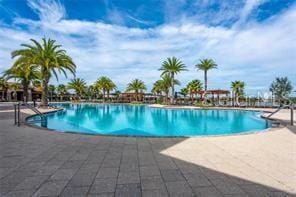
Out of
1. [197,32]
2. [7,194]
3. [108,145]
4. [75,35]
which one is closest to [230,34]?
[197,32]

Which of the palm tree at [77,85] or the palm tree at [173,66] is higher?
the palm tree at [173,66]

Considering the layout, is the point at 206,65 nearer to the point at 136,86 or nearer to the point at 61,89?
the point at 136,86

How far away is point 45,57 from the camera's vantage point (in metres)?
24.6

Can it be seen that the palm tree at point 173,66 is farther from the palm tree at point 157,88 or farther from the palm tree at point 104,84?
the palm tree at point 104,84

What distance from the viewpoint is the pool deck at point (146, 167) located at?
11.2 feet

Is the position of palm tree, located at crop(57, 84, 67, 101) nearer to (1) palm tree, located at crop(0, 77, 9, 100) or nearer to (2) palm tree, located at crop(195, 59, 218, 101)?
(1) palm tree, located at crop(0, 77, 9, 100)

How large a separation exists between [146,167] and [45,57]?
2316cm

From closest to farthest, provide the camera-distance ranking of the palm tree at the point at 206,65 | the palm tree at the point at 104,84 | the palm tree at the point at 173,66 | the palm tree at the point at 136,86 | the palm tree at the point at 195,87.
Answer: the palm tree at the point at 206,65, the palm tree at the point at 173,66, the palm tree at the point at 195,87, the palm tree at the point at 104,84, the palm tree at the point at 136,86

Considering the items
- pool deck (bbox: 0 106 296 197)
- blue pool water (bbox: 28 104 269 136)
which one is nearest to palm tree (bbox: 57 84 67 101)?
blue pool water (bbox: 28 104 269 136)

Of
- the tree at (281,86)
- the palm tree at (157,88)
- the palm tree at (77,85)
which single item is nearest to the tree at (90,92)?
the palm tree at (77,85)

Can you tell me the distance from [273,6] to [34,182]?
17407 millimetres

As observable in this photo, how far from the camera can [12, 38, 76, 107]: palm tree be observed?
79.3 ft

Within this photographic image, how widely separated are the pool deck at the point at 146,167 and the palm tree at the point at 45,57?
18874mm

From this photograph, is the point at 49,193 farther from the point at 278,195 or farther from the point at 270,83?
the point at 270,83
